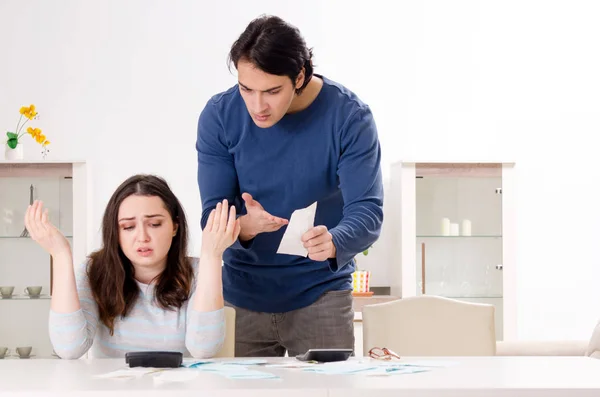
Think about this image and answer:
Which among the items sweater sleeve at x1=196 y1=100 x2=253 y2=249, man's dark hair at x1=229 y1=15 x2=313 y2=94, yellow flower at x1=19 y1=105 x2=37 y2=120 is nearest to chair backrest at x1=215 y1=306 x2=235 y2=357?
sweater sleeve at x1=196 y1=100 x2=253 y2=249

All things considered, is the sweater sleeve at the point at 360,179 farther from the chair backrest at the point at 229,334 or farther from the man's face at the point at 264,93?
the chair backrest at the point at 229,334

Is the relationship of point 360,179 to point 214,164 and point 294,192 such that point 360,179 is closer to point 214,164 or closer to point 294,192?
point 294,192

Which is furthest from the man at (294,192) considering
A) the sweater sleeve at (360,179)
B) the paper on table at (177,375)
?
the paper on table at (177,375)

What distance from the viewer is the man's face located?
Result: 208cm

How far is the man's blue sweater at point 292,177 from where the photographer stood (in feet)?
7.47

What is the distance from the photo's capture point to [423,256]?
482cm

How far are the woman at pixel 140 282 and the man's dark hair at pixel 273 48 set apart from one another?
0.36m

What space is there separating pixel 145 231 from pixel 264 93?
555mm

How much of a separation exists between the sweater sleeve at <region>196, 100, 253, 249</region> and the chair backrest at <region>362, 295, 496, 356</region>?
2.25 feet

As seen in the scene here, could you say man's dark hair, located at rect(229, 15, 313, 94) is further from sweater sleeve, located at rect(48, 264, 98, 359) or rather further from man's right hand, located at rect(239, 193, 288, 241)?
sweater sleeve, located at rect(48, 264, 98, 359)

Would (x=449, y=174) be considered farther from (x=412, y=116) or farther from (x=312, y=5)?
(x=312, y=5)

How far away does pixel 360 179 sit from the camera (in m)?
2.27

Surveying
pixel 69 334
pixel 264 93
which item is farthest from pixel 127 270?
pixel 264 93

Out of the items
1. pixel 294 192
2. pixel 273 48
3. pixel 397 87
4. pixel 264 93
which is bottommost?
pixel 294 192
